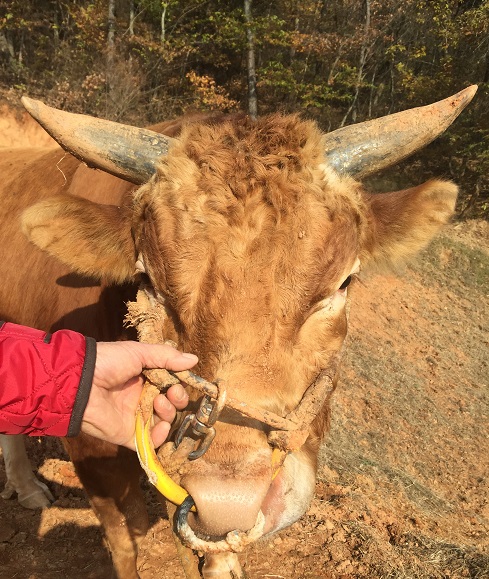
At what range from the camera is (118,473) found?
11.6 feet

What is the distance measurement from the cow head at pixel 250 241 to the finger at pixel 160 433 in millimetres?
347

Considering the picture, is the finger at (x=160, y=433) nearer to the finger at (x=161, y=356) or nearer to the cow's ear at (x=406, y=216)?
the finger at (x=161, y=356)

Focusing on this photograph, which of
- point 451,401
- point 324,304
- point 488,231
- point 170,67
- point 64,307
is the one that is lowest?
point 451,401

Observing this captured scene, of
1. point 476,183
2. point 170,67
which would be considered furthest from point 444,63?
point 170,67

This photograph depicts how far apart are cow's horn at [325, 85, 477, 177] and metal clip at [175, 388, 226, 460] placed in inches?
62.0

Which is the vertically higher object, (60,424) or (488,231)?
(60,424)

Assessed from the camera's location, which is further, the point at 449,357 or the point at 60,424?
the point at 449,357

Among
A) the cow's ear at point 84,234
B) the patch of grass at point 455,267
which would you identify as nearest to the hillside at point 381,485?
the patch of grass at point 455,267

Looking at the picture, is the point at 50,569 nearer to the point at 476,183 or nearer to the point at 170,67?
the point at 476,183

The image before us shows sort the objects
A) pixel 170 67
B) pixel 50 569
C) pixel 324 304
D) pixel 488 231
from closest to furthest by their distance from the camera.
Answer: pixel 324 304 → pixel 50 569 → pixel 488 231 → pixel 170 67

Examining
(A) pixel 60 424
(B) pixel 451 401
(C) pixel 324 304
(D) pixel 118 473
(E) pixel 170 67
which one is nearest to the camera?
(A) pixel 60 424

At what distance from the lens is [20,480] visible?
4984mm

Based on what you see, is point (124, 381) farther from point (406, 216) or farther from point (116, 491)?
point (406, 216)

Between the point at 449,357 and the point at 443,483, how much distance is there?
431cm
